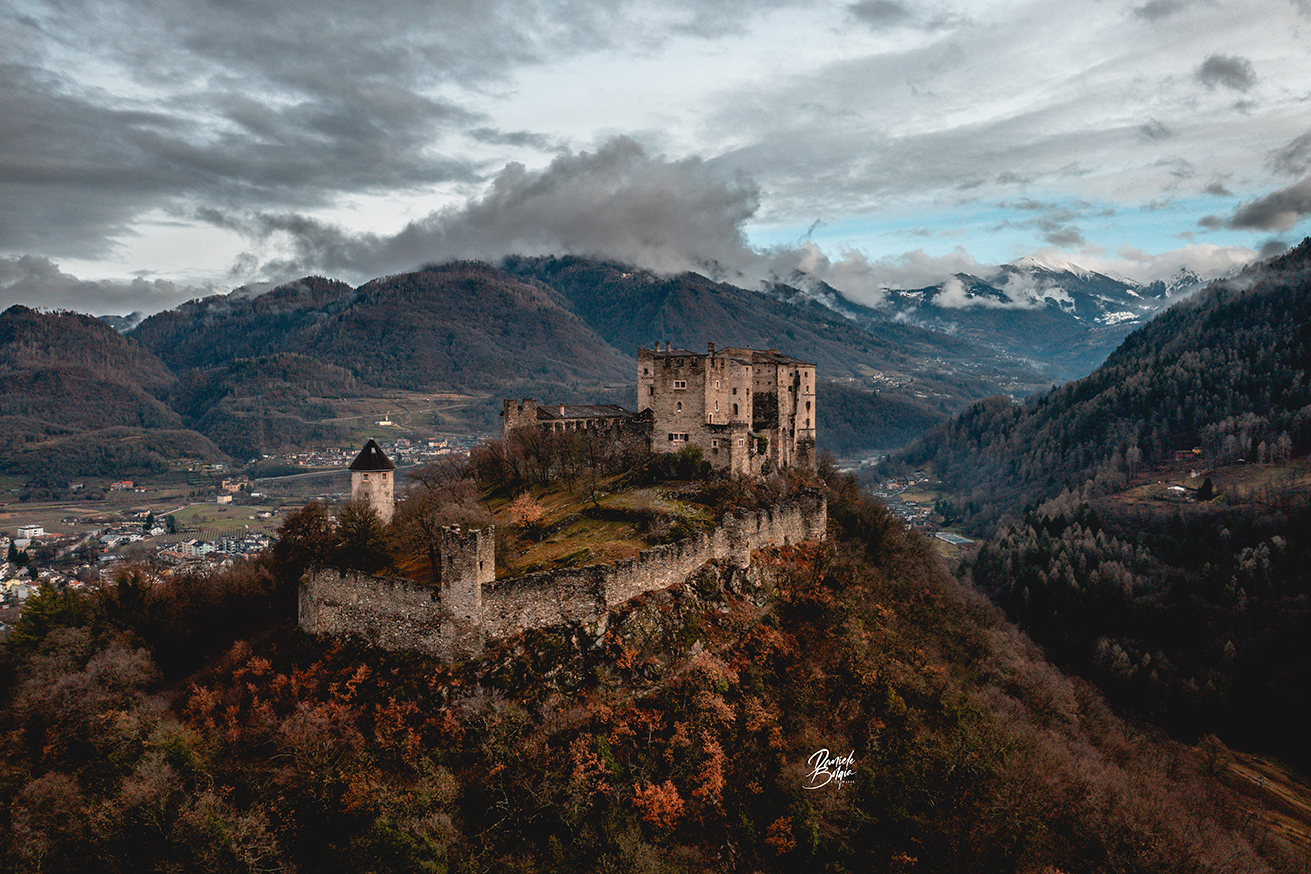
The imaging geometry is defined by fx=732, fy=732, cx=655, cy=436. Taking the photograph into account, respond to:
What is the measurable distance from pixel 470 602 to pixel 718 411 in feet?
93.6

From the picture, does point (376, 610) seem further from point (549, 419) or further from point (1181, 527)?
point (1181, 527)

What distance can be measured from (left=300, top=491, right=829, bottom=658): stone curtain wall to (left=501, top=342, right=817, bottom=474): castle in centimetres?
1764

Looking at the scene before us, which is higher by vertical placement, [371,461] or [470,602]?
[371,461]

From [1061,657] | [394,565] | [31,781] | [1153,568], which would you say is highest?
[394,565]

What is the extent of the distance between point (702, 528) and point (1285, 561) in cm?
9597

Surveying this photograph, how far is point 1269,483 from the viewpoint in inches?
4845

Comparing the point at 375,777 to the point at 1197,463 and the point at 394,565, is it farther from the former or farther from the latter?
the point at 1197,463

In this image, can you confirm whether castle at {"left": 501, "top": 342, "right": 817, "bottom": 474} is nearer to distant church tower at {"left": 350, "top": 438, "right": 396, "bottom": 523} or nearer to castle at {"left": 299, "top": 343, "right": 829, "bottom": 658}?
castle at {"left": 299, "top": 343, "right": 829, "bottom": 658}

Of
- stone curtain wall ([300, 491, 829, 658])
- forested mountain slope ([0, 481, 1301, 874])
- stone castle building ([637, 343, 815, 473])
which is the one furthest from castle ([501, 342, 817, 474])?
stone curtain wall ([300, 491, 829, 658])

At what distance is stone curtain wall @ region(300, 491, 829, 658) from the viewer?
94.2 feet

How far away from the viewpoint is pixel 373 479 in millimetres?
49625

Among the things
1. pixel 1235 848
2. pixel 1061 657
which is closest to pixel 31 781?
pixel 1235 848

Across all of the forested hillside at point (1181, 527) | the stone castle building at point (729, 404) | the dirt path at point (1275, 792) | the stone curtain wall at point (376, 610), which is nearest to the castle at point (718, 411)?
the stone castle building at point (729, 404)

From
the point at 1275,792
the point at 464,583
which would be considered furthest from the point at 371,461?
the point at 1275,792
